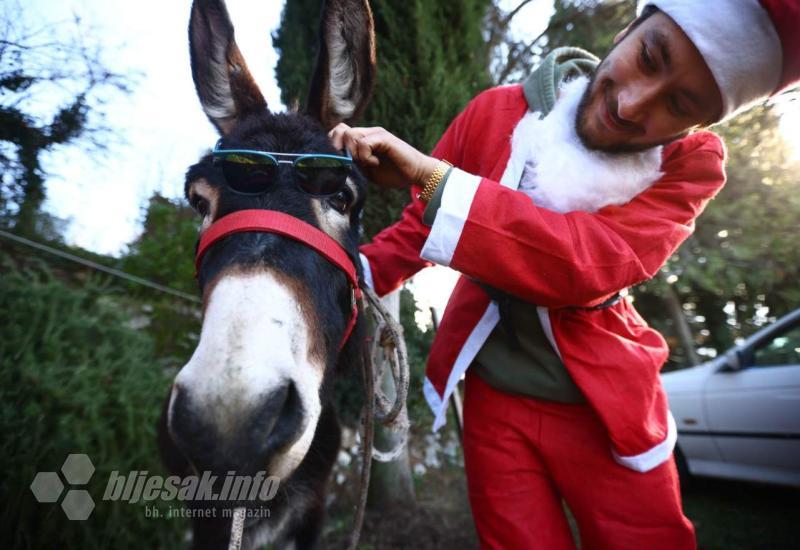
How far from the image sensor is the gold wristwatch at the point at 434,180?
1.25 metres

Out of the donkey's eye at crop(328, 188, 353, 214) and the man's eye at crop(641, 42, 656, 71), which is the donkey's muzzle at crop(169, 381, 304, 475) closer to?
the donkey's eye at crop(328, 188, 353, 214)

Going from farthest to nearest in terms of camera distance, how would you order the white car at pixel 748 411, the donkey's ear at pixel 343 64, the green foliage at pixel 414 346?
the green foliage at pixel 414 346 → the white car at pixel 748 411 → the donkey's ear at pixel 343 64

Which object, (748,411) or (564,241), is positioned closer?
(564,241)

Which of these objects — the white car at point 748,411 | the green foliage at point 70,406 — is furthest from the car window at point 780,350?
the green foliage at point 70,406

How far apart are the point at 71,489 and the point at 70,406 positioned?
1.35 ft

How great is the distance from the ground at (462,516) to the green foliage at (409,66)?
252 cm

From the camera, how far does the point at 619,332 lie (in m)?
1.59

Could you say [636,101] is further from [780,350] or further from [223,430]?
[780,350]

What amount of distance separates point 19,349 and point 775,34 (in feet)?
11.2

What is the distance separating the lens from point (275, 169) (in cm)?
121

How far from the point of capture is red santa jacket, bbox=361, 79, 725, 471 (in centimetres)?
119

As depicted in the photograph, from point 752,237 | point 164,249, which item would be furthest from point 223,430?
point 752,237

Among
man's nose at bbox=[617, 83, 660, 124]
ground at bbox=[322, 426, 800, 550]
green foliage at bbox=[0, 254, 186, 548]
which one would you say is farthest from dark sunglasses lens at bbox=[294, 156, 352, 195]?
ground at bbox=[322, 426, 800, 550]

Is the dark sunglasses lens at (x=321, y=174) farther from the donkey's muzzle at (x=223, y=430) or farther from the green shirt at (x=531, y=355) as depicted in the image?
the green shirt at (x=531, y=355)
